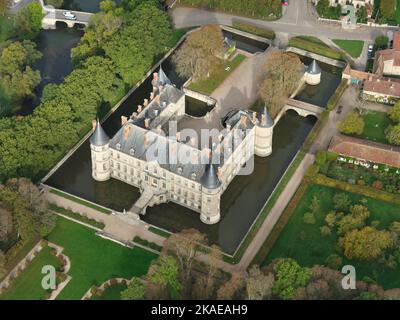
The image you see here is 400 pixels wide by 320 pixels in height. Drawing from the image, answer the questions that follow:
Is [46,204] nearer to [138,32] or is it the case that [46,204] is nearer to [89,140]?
[89,140]

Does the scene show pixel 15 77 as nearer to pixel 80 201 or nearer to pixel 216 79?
pixel 80 201

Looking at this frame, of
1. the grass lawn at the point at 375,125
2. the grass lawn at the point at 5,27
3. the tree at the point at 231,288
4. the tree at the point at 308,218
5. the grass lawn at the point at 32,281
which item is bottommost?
the grass lawn at the point at 32,281

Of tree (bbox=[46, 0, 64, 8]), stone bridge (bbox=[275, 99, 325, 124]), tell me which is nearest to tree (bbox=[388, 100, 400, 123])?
stone bridge (bbox=[275, 99, 325, 124])

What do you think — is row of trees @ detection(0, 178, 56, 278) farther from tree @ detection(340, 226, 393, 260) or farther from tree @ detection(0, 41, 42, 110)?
tree @ detection(340, 226, 393, 260)

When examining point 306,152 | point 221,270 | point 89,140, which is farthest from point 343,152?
point 89,140

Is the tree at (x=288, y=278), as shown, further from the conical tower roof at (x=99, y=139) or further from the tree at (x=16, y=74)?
the tree at (x=16, y=74)

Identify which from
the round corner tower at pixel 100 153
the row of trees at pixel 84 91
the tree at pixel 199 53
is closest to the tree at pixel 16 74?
the row of trees at pixel 84 91
